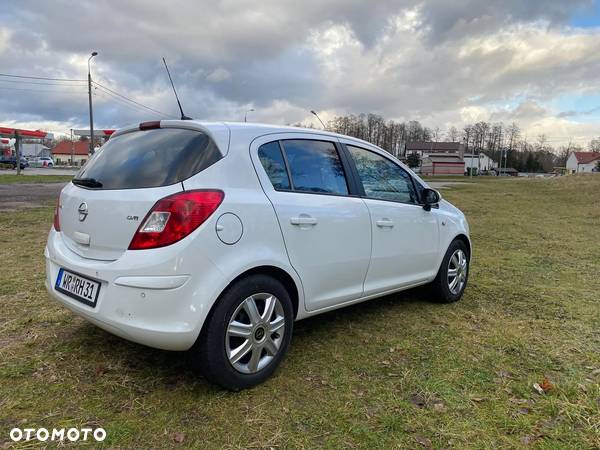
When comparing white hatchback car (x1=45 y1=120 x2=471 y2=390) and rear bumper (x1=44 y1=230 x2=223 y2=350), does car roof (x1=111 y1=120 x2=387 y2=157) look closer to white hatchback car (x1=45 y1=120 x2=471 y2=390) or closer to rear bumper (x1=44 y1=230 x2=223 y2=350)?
white hatchback car (x1=45 y1=120 x2=471 y2=390)

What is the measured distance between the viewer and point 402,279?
4.03 meters

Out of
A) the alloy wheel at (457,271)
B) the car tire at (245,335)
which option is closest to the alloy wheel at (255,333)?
the car tire at (245,335)

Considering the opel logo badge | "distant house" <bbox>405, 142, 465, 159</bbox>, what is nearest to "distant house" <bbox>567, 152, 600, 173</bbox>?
"distant house" <bbox>405, 142, 465, 159</bbox>

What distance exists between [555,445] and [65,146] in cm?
11758

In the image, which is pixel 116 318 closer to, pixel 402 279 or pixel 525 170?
pixel 402 279

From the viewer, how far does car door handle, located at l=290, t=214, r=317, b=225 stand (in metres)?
2.94

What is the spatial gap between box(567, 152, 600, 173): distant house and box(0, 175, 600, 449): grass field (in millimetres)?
122657

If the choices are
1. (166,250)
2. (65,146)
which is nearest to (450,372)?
(166,250)

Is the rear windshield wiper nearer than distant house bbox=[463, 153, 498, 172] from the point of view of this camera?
Yes

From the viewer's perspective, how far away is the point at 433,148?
118m

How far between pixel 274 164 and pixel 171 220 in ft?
2.87

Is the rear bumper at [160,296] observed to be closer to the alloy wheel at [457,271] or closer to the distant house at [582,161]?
the alloy wheel at [457,271]

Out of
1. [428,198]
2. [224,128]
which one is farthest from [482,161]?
[224,128]

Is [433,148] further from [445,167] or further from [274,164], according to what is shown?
[274,164]
